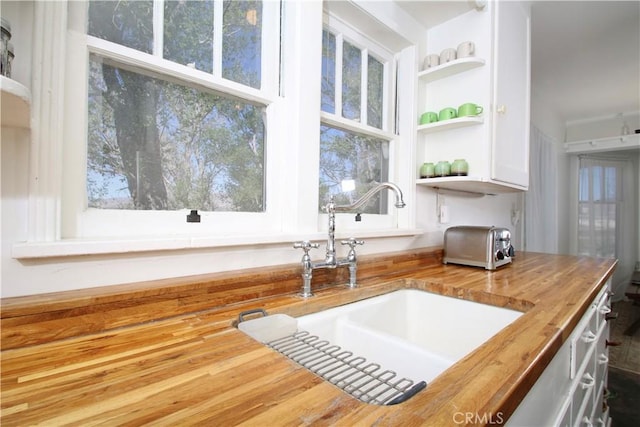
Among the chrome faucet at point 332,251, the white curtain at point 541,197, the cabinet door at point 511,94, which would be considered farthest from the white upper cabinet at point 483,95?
the white curtain at point 541,197

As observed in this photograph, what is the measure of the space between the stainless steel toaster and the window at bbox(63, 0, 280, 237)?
1.04 metres

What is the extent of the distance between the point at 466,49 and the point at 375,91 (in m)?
0.47

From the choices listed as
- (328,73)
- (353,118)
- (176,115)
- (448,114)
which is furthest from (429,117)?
(176,115)

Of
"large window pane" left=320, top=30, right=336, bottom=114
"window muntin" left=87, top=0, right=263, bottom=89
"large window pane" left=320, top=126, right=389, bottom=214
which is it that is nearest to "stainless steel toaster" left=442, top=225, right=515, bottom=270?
"large window pane" left=320, top=126, right=389, bottom=214

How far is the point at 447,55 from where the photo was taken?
1.62 metres

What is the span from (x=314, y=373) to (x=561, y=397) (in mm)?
734

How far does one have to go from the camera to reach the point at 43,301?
0.60 metres

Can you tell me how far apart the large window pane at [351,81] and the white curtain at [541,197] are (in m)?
2.40

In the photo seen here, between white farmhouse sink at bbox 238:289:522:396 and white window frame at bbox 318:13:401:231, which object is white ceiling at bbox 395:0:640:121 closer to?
white window frame at bbox 318:13:401:231

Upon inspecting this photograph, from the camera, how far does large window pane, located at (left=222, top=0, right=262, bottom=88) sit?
1.05 meters

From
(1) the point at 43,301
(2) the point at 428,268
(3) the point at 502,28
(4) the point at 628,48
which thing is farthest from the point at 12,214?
(4) the point at 628,48

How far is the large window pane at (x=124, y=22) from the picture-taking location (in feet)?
2.62

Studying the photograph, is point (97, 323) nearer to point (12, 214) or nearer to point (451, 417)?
point (12, 214)

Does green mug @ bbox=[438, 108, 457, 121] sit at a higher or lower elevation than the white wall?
higher
